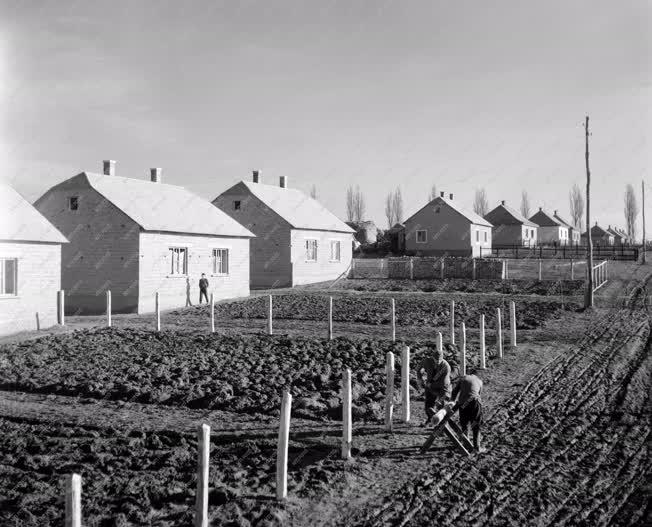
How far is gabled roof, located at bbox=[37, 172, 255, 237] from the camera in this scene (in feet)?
90.9

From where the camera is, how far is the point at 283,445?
23.8 feet

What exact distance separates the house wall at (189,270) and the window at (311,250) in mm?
7510

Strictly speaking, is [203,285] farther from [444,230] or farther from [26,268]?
[444,230]

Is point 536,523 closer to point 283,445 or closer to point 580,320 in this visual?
point 283,445

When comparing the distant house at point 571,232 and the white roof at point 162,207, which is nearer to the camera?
the white roof at point 162,207

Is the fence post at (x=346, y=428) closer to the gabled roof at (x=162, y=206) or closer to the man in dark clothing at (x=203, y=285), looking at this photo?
the gabled roof at (x=162, y=206)

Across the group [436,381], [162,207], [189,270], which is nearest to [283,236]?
[162,207]

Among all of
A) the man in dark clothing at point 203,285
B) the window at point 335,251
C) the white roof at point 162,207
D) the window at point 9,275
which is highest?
the white roof at point 162,207

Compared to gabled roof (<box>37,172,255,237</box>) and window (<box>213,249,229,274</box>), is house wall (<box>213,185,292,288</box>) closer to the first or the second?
gabled roof (<box>37,172,255,237</box>)

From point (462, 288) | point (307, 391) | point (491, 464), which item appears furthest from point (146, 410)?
point (462, 288)

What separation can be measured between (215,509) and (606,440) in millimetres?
5731

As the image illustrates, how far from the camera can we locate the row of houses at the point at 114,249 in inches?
848

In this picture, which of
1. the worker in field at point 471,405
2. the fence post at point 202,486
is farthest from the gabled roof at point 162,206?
the fence post at point 202,486

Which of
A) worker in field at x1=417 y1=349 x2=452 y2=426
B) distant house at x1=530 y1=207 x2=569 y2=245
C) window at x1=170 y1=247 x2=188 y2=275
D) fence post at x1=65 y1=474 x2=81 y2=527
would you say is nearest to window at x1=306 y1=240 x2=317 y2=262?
window at x1=170 y1=247 x2=188 y2=275
